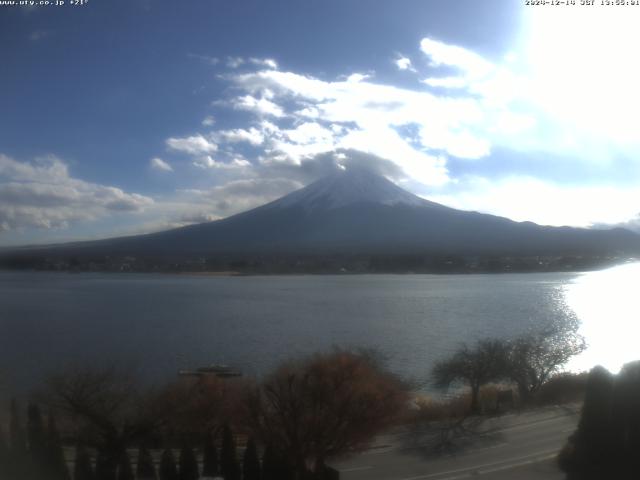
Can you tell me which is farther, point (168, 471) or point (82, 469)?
point (168, 471)

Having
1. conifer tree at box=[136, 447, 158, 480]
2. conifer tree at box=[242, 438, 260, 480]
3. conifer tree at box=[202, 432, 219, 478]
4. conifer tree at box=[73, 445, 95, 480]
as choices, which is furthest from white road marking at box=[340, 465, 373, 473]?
conifer tree at box=[73, 445, 95, 480]

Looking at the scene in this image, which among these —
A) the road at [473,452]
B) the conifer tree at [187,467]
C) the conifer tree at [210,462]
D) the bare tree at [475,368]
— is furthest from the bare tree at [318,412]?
the bare tree at [475,368]

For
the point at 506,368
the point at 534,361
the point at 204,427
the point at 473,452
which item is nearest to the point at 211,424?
the point at 204,427

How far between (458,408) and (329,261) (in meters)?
21.5

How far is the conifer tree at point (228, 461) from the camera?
122 inches

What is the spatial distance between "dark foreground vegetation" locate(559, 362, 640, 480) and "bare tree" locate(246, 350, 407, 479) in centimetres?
114

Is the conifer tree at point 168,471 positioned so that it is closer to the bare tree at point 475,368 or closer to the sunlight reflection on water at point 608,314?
the bare tree at point 475,368

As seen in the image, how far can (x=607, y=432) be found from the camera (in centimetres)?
339

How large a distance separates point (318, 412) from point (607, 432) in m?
1.63

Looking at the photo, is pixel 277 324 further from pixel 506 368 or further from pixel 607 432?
pixel 607 432

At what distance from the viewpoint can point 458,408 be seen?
17.2 feet

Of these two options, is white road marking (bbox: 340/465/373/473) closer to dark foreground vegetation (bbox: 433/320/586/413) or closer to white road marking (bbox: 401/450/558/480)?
white road marking (bbox: 401/450/558/480)

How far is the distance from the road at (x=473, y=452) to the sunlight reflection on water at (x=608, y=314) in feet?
4.14

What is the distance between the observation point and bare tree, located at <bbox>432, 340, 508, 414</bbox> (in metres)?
5.97
